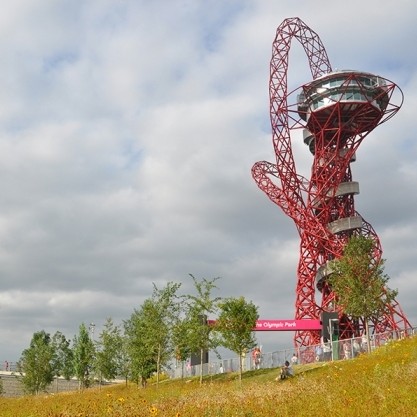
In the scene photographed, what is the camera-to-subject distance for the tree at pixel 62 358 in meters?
55.9

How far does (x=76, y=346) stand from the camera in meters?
55.4

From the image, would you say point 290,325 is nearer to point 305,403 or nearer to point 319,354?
point 319,354

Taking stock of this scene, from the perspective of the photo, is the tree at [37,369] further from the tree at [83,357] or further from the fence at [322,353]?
the fence at [322,353]

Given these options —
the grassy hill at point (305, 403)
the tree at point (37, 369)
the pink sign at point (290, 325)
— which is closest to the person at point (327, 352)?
the grassy hill at point (305, 403)

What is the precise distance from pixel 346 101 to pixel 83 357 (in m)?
41.1

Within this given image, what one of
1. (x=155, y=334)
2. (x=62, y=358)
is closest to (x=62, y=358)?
(x=62, y=358)

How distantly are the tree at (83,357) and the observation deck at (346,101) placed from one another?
37.5m

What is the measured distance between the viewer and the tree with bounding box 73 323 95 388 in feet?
178

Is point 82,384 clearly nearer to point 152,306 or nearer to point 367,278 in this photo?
point 152,306

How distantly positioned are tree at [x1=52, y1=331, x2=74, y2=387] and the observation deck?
3938 cm

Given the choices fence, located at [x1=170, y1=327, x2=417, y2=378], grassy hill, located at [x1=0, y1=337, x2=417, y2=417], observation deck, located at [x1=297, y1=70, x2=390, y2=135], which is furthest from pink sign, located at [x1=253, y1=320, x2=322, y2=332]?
grassy hill, located at [x1=0, y1=337, x2=417, y2=417]

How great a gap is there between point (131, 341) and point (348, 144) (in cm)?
3908

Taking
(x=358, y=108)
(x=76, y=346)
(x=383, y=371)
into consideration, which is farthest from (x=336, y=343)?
(x=358, y=108)

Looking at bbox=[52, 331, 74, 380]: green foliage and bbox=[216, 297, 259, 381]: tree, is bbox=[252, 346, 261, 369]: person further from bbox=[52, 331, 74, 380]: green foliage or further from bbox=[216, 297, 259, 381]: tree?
bbox=[52, 331, 74, 380]: green foliage
